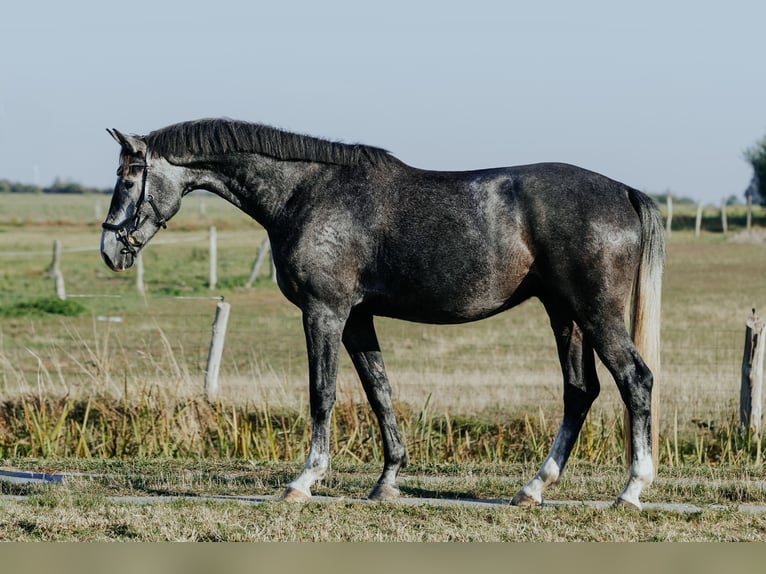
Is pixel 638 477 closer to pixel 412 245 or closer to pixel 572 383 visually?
pixel 572 383

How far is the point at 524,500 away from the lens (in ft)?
24.7

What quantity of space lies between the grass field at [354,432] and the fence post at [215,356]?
157mm

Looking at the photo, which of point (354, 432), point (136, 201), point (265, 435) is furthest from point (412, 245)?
point (265, 435)

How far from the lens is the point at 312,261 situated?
24.5ft

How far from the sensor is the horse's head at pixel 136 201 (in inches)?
302

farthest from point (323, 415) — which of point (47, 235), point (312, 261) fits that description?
point (47, 235)

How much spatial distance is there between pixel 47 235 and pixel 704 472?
4544 centimetres

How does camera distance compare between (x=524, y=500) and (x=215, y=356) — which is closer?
(x=524, y=500)

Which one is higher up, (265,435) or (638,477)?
(638,477)

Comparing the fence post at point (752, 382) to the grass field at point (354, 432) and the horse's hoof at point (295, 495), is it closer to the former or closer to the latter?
the grass field at point (354, 432)

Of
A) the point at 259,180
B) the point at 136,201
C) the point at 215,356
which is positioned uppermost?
the point at 259,180

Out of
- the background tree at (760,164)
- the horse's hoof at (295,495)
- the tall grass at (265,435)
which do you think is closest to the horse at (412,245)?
the horse's hoof at (295,495)

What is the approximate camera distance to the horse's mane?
7730 mm

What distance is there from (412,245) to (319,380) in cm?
110
